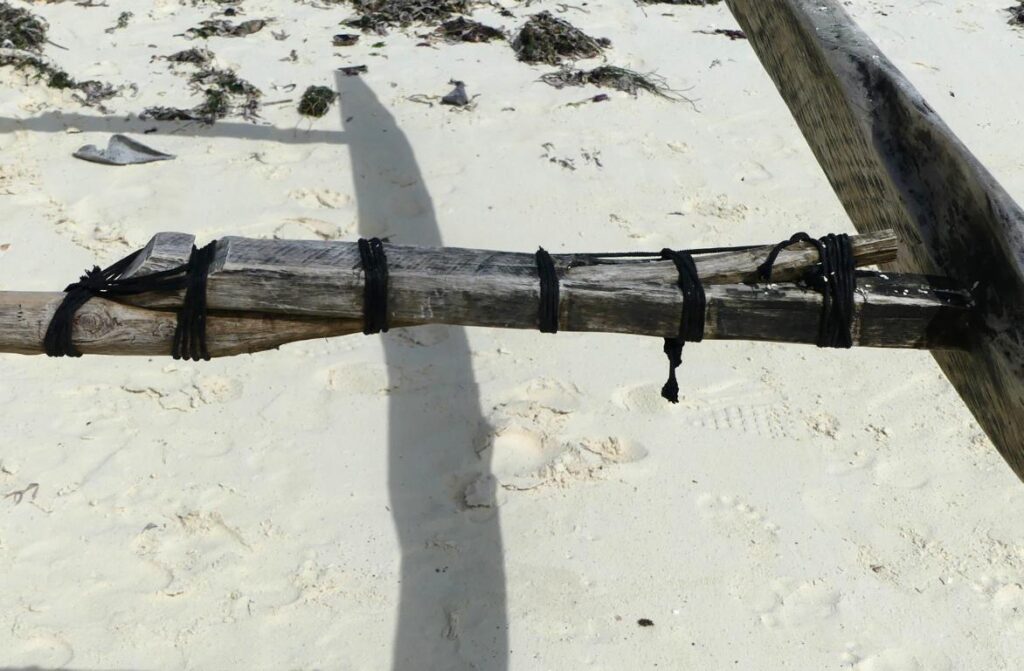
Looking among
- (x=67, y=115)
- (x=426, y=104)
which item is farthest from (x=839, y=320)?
(x=67, y=115)

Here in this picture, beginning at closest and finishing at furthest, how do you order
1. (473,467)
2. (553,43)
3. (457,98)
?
(473,467) → (457,98) → (553,43)

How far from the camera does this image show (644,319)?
1.69 metres

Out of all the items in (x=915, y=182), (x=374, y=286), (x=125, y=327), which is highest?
(x=915, y=182)

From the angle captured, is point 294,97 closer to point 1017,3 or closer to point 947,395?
point 947,395

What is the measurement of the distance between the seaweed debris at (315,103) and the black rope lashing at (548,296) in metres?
3.61

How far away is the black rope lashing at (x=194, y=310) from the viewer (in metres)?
1.63

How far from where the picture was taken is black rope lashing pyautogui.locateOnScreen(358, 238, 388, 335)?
165 centimetres

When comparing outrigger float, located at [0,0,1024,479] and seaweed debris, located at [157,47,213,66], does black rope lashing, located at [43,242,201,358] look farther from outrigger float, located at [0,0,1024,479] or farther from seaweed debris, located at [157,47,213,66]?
seaweed debris, located at [157,47,213,66]

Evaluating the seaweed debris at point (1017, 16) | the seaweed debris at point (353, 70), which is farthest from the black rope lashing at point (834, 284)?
the seaweed debris at point (1017, 16)

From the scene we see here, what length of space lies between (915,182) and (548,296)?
0.77m

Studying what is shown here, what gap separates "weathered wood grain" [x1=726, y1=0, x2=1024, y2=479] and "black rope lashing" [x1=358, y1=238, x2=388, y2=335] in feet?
3.20

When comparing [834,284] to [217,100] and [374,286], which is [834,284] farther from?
[217,100]

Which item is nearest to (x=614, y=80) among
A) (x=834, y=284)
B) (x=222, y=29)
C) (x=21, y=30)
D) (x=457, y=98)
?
(x=457, y=98)

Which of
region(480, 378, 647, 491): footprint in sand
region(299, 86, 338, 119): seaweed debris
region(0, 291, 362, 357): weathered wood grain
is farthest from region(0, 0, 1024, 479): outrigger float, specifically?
region(299, 86, 338, 119): seaweed debris
